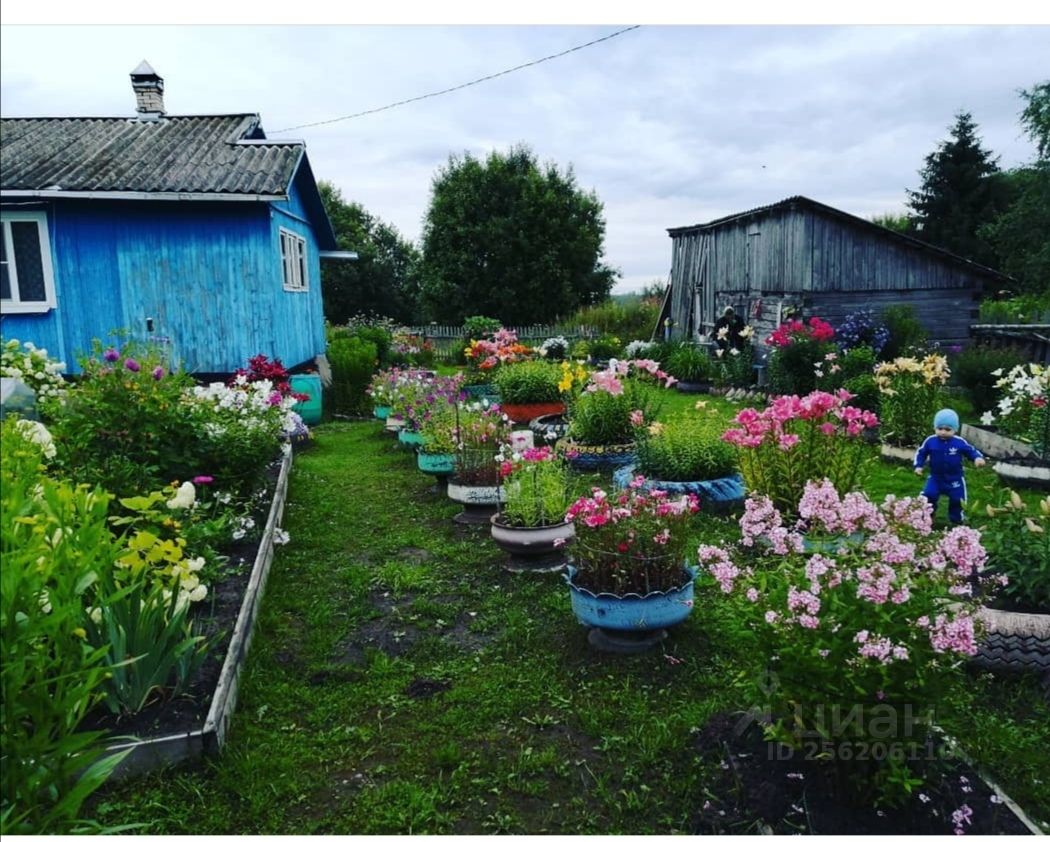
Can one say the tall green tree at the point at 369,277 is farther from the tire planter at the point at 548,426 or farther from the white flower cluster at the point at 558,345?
the tire planter at the point at 548,426

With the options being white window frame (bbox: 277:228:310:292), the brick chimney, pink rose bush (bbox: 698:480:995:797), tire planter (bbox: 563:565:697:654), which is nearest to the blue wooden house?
white window frame (bbox: 277:228:310:292)

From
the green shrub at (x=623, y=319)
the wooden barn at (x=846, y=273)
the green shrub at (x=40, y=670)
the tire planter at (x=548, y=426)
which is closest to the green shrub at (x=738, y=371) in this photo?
the wooden barn at (x=846, y=273)

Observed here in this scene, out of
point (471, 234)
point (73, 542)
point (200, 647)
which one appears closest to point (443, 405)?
point (200, 647)

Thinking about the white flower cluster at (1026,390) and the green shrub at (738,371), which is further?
the green shrub at (738,371)

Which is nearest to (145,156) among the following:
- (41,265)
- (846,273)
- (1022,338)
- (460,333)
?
(41,265)

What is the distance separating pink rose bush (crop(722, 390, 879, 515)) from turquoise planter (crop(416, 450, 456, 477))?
2986 mm

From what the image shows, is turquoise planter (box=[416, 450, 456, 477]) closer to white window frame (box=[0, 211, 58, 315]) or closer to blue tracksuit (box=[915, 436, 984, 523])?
blue tracksuit (box=[915, 436, 984, 523])

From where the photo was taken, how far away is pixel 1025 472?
7340mm

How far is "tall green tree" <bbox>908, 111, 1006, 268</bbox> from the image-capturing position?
3200cm

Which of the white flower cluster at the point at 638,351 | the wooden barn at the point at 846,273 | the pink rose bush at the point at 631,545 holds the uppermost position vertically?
the wooden barn at the point at 846,273

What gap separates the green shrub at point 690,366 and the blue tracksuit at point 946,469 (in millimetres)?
10510

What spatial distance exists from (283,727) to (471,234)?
30.6 meters

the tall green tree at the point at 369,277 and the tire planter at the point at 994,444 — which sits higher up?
the tall green tree at the point at 369,277

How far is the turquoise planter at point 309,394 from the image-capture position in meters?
13.0
